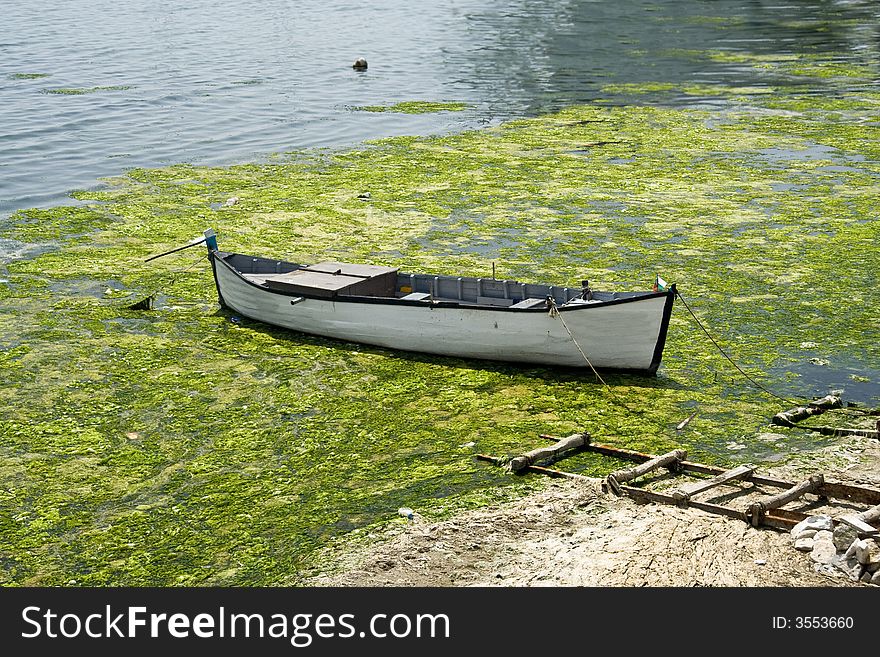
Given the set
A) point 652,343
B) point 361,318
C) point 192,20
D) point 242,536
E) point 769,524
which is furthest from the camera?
point 192,20

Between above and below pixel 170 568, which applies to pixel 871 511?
above

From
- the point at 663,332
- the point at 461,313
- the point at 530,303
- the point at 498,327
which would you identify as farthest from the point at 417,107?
the point at 663,332

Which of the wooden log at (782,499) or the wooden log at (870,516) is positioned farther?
the wooden log at (782,499)

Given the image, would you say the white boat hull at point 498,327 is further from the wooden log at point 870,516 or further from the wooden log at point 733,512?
the wooden log at point 870,516

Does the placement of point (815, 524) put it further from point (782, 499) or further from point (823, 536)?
point (782, 499)

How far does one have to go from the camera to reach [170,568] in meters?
11.9

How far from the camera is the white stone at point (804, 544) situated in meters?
10.6

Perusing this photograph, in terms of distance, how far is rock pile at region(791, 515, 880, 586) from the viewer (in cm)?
979

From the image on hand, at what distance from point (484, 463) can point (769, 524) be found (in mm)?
4163

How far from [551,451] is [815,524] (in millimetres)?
3840

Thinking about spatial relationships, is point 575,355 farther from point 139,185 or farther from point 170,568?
point 139,185

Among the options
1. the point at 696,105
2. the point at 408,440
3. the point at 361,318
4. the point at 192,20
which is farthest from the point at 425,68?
the point at 408,440

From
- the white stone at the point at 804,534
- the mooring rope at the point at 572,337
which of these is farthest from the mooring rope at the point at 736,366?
the white stone at the point at 804,534

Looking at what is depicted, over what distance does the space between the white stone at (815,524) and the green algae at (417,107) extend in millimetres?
34248
